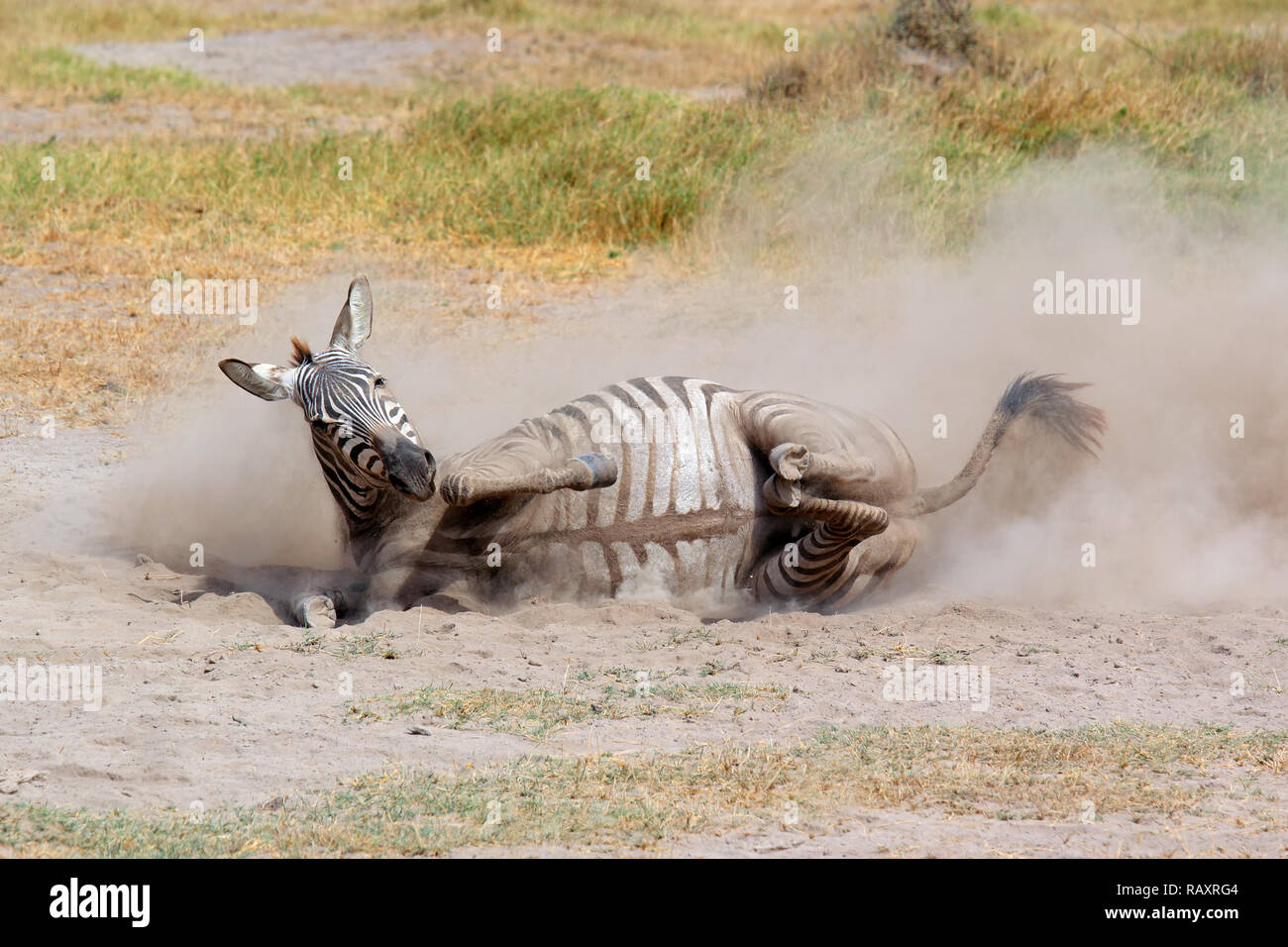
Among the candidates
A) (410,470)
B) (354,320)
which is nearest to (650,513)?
(410,470)

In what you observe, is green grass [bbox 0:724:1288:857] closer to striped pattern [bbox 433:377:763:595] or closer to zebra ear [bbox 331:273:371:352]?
striped pattern [bbox 433:377:763:595]

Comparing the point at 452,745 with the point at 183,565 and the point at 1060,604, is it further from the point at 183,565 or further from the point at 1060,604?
the point at 1060,604

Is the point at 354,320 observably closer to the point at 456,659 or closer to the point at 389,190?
the point at 456,659

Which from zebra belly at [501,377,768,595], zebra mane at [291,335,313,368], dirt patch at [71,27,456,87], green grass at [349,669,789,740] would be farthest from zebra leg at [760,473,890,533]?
dirt patch at [71,27,456,87]

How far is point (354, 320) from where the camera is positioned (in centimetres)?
585

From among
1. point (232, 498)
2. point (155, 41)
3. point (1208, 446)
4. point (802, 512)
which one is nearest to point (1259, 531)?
point (1208, 446)

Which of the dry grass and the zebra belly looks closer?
the zebra belly

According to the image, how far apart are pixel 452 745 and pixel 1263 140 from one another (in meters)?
10.6

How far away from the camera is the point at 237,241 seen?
36.0 ft

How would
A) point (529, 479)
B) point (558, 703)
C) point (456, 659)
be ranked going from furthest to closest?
point (529, 479), point (456, 659), point (558, 703)

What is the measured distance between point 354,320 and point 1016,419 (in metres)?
2.90

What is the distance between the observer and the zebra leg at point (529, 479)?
5.14m

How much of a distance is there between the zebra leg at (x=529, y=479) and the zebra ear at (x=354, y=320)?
3.08 ft

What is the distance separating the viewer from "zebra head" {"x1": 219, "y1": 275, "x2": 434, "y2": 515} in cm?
510
